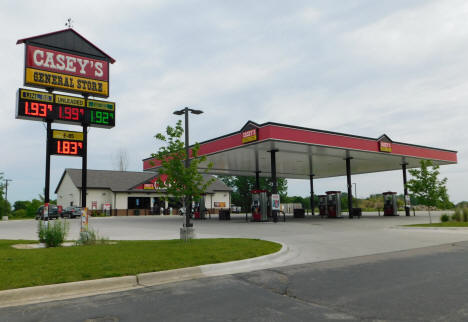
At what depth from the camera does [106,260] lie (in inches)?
343

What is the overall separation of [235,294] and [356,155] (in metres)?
25.8

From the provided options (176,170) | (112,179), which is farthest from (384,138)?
(112,179)

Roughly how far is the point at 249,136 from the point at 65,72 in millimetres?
11005

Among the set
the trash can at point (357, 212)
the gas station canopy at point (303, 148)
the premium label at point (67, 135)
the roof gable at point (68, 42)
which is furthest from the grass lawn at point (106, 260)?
the trash can at point (357, 212)

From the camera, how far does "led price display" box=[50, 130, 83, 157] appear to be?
13.9 meters

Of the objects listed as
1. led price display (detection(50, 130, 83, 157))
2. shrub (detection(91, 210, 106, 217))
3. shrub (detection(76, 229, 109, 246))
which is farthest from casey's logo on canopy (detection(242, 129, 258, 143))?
shrub (detection(91, 210, 106, 217))

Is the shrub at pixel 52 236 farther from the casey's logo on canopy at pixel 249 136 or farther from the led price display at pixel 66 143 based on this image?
the casey's logo on canopy at pixel 249 136

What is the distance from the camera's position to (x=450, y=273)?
311 inches

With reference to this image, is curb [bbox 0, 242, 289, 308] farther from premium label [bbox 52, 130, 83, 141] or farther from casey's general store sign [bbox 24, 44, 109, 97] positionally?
casey's general store sign [bbox 24, 44, 109, 97]

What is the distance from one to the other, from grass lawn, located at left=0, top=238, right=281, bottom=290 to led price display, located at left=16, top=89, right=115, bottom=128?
613 centimetres

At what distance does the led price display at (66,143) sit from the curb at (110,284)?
848 cm

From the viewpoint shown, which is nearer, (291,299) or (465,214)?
(291,299)

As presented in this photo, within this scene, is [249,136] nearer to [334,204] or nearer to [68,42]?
[68,42]

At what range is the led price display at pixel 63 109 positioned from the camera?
13.9 m
